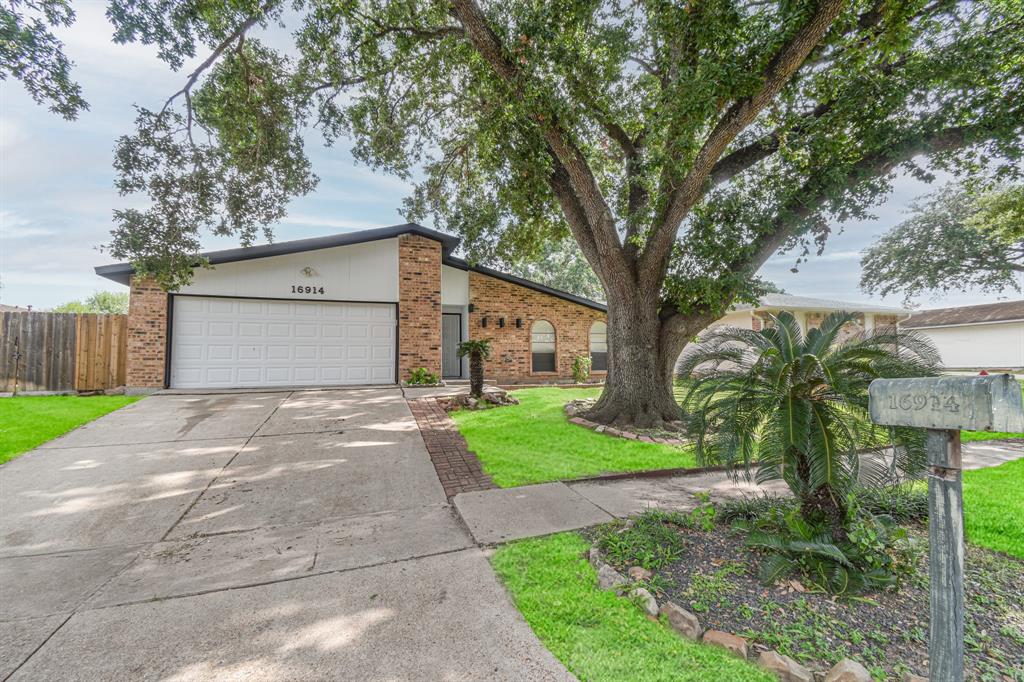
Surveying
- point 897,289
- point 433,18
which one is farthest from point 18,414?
point 897,289

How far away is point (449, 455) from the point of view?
5652 mm

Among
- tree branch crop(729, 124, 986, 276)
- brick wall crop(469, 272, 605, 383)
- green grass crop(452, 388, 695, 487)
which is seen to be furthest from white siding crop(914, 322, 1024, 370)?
green grass crop(452, 388, 695, 487)

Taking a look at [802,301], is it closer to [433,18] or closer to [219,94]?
[433,18]

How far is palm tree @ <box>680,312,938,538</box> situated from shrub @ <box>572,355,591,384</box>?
36.6 feet

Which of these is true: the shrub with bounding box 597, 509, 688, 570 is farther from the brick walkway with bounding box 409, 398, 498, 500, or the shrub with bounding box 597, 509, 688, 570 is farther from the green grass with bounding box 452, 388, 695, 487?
the brick walkway with bounding box 409, 398, 498, 500

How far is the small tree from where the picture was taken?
9185 millimetres

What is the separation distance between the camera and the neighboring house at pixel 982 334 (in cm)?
2292

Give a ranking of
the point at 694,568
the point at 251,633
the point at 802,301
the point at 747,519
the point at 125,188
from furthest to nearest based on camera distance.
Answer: the point at 802,301, the point at 125,188, the point at 747,519, the point at 694,568, the point at 251,633

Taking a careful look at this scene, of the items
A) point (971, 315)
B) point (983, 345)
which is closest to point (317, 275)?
point (983, 345)

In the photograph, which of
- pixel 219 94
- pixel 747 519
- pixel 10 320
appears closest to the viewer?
pixel 747 519

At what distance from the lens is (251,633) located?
2236 mm

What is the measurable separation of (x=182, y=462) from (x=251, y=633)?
4.08 metres

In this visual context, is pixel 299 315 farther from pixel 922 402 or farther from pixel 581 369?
pixel 922 402

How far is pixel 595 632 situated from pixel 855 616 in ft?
4.70
